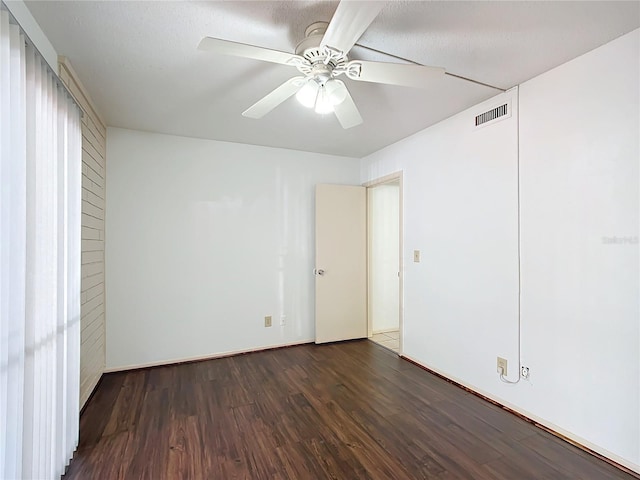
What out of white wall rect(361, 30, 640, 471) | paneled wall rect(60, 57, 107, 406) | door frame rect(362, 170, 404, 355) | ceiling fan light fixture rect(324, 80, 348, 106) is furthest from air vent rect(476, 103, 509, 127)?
paneled wall rect(60, 57, 107, 406)

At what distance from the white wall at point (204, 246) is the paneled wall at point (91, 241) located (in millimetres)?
157

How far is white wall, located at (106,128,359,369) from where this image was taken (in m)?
3.15

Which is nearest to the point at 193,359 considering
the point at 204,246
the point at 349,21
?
the point at 204,246

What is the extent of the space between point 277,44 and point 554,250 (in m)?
2.19

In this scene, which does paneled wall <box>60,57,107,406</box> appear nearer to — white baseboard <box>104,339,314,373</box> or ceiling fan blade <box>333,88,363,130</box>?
white baseboard <box>104,339,314,373</box>

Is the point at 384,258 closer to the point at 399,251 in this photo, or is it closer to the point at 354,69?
the point at 399,251

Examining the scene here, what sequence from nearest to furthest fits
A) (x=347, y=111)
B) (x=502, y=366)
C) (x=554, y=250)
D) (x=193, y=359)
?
(x=347, y=111) → (x=554, y=250) → (x=502, y=366) → (x=193, y=359)

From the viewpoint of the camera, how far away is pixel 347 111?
197 cm

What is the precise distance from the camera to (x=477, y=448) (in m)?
1.94

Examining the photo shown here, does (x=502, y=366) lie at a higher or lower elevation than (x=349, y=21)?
lower

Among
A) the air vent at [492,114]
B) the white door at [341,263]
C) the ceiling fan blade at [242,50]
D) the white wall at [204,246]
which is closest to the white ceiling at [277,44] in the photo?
the air vent at [492,114]

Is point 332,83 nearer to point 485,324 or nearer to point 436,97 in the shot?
point 436,97

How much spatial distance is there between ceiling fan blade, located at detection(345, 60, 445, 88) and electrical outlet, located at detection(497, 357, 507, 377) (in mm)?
2090

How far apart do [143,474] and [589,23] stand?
11.1 feet
